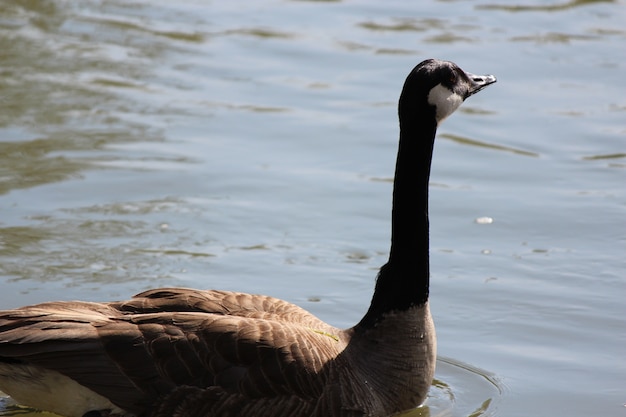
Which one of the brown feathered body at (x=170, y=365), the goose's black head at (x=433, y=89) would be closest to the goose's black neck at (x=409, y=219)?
the goose's black head at (x=433, y=89)

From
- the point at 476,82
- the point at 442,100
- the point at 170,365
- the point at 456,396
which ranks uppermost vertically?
the point at 476,82

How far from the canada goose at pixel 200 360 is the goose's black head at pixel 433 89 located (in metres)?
0.04

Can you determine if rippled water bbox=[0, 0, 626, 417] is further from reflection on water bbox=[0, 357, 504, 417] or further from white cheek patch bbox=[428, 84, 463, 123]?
white cheek patch bbox=[428, 84, 463, 123]

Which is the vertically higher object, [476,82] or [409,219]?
[476,82]

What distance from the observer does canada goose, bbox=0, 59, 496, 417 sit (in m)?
6.47

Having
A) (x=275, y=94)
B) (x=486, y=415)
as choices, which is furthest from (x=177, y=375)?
(x=275, y=94)

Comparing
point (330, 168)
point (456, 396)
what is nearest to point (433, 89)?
point (456, 396)

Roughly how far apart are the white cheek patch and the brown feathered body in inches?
63.5

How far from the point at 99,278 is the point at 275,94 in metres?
4.71

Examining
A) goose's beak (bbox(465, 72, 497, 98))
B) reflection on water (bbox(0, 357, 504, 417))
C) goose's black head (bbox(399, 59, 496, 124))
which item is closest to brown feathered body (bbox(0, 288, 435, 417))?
reflection on water (bbox(0, 357, 504, 417))

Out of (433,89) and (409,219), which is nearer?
(433,89)

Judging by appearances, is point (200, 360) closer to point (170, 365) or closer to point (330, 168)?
point (170, 365)

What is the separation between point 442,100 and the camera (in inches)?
281

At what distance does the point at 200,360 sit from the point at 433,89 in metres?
2.19
